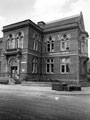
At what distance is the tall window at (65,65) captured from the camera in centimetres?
3164

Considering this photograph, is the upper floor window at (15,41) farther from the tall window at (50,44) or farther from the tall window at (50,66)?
the tall window at (50,66)

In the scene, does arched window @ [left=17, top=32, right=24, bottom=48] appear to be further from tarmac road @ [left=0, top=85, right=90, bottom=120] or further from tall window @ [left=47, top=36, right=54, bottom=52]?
tarmac road @ [left=0, top=85, right=90, bottom=120]

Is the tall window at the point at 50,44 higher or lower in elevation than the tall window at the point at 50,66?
higher

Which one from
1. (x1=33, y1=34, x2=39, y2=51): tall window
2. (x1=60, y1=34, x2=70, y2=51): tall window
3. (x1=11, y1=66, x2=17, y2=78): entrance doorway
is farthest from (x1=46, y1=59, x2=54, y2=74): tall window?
(x1=11, y1=66, x2=17, y2=78): entrance doorway

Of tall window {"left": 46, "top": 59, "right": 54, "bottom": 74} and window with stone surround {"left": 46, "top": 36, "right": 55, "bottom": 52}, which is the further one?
window with stone surround {"left": 46, "top": 36, "right": 55, "bottom": 52}

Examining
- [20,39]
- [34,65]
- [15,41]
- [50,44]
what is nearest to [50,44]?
[50,44]

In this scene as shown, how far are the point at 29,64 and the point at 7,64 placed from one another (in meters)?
5.52

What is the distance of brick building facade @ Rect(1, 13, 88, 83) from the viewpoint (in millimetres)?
30234

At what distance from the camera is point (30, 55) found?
3055 centimetres

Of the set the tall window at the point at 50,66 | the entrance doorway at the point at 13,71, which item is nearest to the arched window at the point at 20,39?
the entrance doorway at the point at 13,71

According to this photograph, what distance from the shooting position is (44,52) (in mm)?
34938

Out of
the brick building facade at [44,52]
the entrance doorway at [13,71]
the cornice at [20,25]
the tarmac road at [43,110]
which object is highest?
the cornice at [20,25]

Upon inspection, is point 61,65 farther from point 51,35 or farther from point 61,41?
point 51,35

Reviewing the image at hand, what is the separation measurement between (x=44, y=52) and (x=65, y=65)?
630cm
